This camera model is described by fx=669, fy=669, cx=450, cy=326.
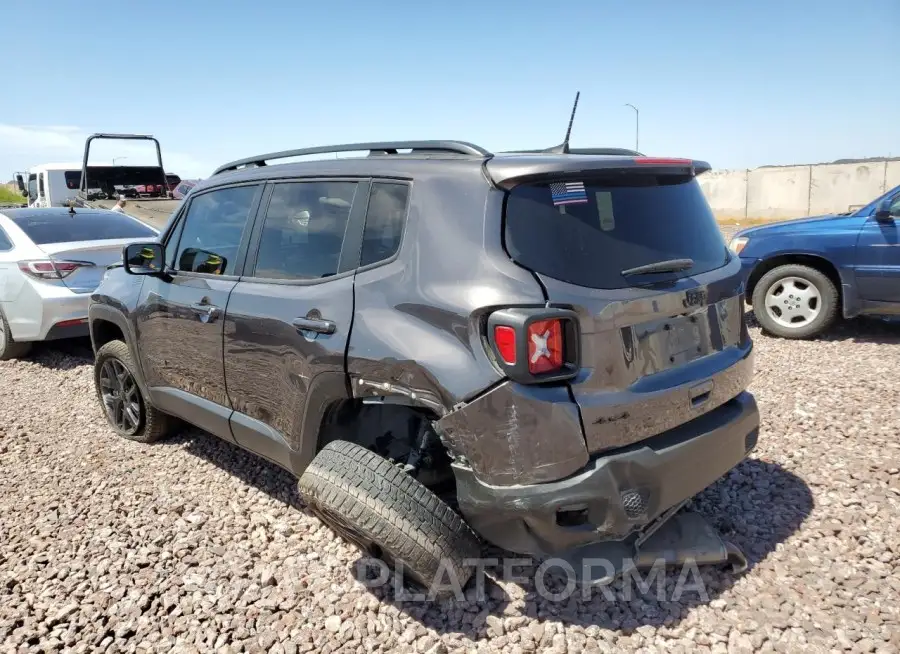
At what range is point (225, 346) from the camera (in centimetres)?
341

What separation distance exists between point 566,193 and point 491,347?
2.17 ft

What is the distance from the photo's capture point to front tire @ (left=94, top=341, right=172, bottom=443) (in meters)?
4.50

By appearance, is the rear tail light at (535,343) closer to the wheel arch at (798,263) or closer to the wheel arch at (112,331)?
the wheel arch at (112,331)

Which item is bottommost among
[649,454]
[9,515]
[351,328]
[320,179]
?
[9,515]

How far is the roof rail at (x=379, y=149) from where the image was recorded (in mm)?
2721

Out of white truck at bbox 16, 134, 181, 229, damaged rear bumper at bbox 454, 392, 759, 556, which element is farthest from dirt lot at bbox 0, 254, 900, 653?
white truck at bbox 16, 134, 181, 229

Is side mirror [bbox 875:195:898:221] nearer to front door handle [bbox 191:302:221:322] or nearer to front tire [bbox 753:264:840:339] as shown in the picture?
front tire [bbox 753:264:840:339]

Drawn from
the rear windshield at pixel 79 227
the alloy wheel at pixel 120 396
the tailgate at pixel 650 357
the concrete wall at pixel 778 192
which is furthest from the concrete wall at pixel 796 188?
the tailgate at pixel 650 357

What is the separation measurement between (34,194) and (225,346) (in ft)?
60.1

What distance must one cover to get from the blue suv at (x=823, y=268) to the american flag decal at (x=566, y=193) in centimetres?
477

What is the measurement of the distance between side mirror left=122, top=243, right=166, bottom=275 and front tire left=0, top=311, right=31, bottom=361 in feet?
12.4

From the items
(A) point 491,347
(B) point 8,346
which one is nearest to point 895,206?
(A) point 491,347

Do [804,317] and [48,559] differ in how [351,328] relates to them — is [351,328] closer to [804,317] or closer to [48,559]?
[48,559]

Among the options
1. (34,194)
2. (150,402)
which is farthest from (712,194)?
(150,402)
